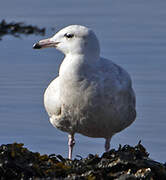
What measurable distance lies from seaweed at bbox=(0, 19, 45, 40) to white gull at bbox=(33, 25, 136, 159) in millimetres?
5799

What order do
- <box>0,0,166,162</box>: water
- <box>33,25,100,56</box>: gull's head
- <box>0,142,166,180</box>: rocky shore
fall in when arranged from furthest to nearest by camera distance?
<box>0,0,166,162</box>: water < <box>33,25,100,56</box>: gull's head < <box>0,142,166,180</box>: rocky shore

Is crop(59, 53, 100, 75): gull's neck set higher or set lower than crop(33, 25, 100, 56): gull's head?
lower

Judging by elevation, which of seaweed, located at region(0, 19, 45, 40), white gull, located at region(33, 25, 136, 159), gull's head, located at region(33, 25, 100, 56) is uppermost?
seaweed, located at region(0, 19, 45, 40)

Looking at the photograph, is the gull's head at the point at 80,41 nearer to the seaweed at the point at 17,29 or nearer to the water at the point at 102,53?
the water at the point at 102,53

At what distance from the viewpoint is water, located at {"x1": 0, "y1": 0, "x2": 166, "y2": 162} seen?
464 inches

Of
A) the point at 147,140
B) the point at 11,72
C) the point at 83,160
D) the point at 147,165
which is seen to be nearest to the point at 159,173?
the point at 147,165

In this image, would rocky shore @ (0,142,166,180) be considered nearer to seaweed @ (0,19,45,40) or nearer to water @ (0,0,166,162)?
water @ (0,0,166,162)

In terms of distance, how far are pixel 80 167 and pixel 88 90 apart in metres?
1.28

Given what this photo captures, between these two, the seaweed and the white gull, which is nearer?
the white gull

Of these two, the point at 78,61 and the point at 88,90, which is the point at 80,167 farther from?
the point at 78,61

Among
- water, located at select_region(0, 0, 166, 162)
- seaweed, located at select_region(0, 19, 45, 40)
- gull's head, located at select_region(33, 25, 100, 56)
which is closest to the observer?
gull's head, located at select_region(33, 25, 100, 56)

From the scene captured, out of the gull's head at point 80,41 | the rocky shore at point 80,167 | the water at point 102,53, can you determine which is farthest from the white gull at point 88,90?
the water at point 102,53

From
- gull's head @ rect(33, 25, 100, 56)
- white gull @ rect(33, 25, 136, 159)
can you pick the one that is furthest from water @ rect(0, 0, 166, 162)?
gull's head @ rect(33, 25, 100, 56)

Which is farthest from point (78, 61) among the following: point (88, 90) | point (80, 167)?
point (80, 167)
